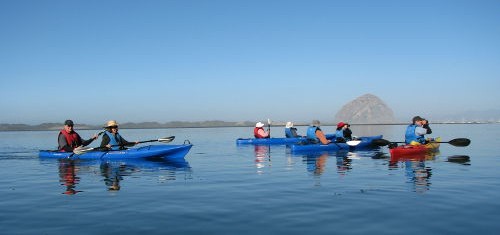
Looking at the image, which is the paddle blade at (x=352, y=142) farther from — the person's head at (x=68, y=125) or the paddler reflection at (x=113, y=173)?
the person's head at (x=68, y=125)

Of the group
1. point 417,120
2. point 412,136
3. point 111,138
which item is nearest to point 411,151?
point 412,136

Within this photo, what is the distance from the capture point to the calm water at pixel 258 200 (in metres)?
8.12

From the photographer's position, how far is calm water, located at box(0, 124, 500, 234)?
26.7ft

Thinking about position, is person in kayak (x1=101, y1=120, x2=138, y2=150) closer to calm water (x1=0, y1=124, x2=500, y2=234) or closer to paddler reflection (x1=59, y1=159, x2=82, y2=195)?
paddler reflection (x1=59, y1=159, x2=82, y2=195)

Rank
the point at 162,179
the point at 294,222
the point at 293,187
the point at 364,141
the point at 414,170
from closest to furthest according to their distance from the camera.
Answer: the point at 294,222 → the point at 293,187 → the point at 162,179 → the point at 414,170 → the point at 364,141

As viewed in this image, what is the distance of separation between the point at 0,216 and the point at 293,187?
25.1 feet

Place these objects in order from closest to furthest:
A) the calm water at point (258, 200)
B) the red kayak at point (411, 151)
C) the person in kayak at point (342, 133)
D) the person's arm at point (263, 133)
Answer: the calm water at point (258, 200) → the red kayak at point (411, 151) → the person in kayak at point (342, 133) → the person's arm at point (263, 133)

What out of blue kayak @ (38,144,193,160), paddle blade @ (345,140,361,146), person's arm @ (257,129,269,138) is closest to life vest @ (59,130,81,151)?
blue kayak @ (38,144,193,160)

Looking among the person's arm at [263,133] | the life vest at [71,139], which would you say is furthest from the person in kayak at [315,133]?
the life vest at [71,139]

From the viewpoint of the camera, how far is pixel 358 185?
13.0 meters

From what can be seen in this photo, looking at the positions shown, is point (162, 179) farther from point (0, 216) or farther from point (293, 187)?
point (0, 216)

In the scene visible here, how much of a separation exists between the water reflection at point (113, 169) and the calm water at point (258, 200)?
8 cm

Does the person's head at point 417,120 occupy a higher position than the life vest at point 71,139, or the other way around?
the person's head at point 417,120

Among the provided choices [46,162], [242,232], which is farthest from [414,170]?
[46,162]
